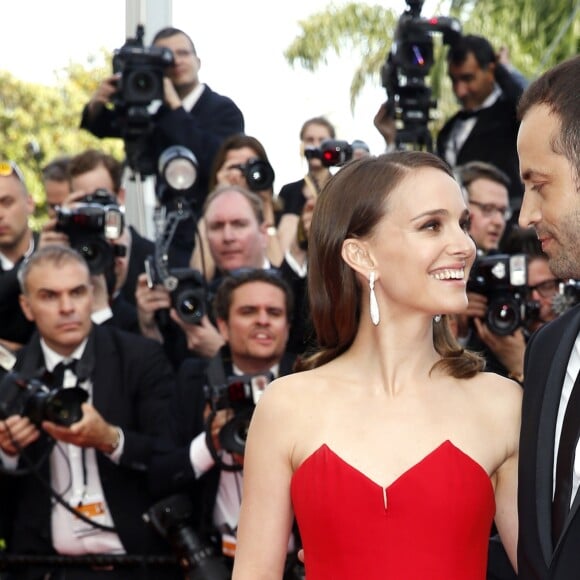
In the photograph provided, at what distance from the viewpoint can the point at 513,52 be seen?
1314cm

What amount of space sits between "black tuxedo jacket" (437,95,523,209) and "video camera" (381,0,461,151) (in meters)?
0.46

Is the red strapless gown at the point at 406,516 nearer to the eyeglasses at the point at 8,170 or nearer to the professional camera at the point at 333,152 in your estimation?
the professional camera at the point at 333,152

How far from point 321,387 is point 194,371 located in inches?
85.9

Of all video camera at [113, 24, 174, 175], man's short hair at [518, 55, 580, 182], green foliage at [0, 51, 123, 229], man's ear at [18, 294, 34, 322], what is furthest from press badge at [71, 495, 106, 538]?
green foliage at [0, 51, 123, 229]

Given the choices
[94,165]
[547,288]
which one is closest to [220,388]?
[547,288]

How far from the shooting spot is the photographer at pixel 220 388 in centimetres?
486

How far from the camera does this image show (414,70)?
6.19 meters

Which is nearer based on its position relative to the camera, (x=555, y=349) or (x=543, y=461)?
(x=543, y=461)

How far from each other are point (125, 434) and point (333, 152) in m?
1.58

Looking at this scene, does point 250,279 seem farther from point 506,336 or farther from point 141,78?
point 141,78

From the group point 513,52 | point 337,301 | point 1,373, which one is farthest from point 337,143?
point 513,52

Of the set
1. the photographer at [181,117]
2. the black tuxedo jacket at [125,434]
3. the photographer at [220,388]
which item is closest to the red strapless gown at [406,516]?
the photographer at [220,388]

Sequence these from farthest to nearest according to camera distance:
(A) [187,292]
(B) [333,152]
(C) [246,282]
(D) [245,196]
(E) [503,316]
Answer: (D) [245,196] < (B) [333,152] < (A) [187,292] < (C) [246,282] < (E) [503,316]

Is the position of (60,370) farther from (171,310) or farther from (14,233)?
(14,233)
